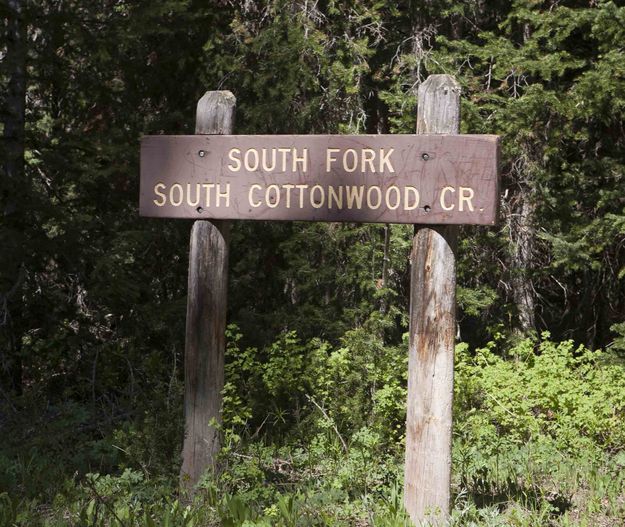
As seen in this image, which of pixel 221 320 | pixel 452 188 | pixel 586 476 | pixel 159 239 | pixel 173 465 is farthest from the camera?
pixel 159 239

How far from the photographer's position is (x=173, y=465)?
234 inches

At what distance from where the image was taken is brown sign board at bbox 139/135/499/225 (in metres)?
4.85

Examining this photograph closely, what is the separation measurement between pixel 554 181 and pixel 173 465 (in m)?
5.80

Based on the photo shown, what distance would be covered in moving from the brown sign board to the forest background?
166 centimetres

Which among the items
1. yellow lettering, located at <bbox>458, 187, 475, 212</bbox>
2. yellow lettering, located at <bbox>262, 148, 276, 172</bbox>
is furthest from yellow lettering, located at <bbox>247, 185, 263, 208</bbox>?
yellow lettering, located at <bbox>458, 187, 475, 212</bbox>

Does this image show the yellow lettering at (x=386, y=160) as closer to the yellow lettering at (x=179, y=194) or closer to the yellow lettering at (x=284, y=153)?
the yellow lettering at (x=284, y=153)

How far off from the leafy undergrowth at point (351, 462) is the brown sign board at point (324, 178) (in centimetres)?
134

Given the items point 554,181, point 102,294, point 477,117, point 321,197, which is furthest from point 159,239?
point 321,197

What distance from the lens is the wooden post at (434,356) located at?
4902mm

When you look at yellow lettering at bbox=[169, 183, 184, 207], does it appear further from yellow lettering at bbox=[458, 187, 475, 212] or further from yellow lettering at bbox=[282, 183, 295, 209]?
yellow lettering at bbox=[458, 187, 475, 212]

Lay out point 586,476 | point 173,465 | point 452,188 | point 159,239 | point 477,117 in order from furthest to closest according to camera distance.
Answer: point 159,239
point 477,117
point 586,476
point 173,465
point 452,188

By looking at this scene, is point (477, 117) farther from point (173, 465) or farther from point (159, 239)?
point (173, 465)

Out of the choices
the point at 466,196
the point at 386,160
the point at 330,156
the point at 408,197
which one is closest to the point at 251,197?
the point at 330,156

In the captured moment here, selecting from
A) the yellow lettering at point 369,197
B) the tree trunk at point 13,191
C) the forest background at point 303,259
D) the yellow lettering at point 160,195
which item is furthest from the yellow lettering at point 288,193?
the tree trunk at point 13,191
